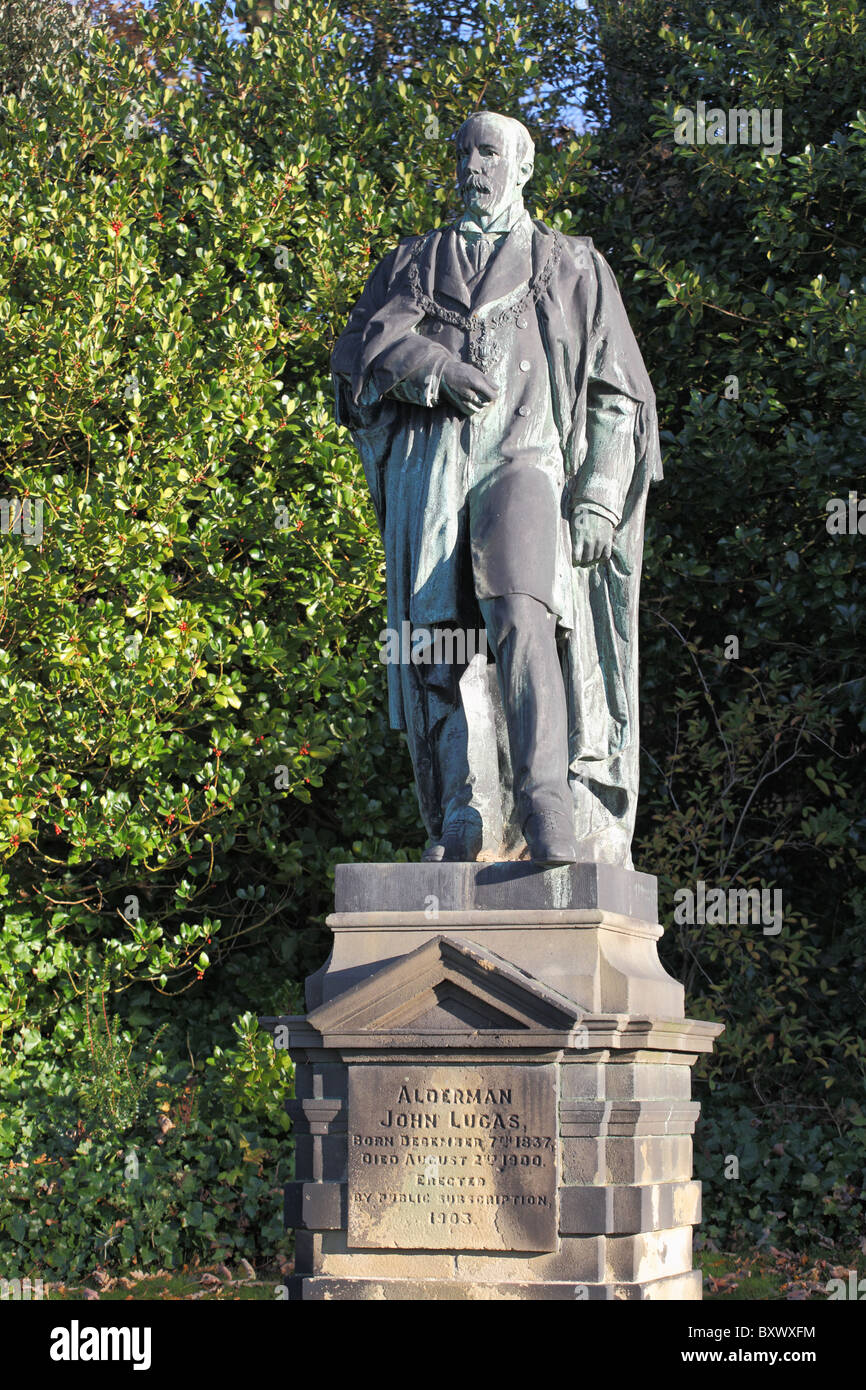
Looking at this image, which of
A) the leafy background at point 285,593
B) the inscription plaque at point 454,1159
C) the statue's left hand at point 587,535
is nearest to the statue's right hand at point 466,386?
the statue's left hand at point 587,535

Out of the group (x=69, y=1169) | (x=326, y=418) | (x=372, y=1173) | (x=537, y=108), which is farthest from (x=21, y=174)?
(x=372, y=1173)

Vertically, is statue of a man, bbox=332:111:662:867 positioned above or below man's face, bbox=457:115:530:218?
below

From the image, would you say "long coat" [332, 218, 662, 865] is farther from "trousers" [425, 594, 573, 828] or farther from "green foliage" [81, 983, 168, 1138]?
"green foliage" [81, 983, 168, 1138]

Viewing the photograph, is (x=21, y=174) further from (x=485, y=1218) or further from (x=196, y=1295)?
(x=485, y=1218)

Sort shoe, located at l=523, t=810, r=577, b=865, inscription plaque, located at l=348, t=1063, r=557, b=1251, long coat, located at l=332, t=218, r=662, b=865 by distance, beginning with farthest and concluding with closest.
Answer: long coat, located at l=332, t=218, r=662, b=865
shoe, located at l=523, t=810, r=577, b=865
inscription plaque, located at l=348, t=1063, r=557, b=1251

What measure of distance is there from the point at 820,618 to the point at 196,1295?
5107mm

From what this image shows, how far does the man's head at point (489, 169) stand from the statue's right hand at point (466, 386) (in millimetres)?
630

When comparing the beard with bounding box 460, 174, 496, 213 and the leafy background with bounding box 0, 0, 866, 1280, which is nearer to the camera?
the beard with bounding box 460, 174, 496, 213

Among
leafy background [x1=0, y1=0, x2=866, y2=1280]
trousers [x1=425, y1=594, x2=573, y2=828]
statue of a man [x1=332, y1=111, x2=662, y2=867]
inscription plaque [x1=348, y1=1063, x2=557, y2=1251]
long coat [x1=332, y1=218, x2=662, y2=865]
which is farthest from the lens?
leafy background [x1=0, y1=0, x2=866, y2=1280]

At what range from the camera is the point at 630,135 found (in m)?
11.8

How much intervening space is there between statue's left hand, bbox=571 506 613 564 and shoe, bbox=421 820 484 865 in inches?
37.8

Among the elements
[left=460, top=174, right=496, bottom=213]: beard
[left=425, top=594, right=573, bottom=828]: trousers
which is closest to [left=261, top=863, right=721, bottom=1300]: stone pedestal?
[left=425, top=594, right=573, bottom=828]: trousers

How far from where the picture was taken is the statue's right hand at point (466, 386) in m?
5.74

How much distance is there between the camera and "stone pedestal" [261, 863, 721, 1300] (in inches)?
199
